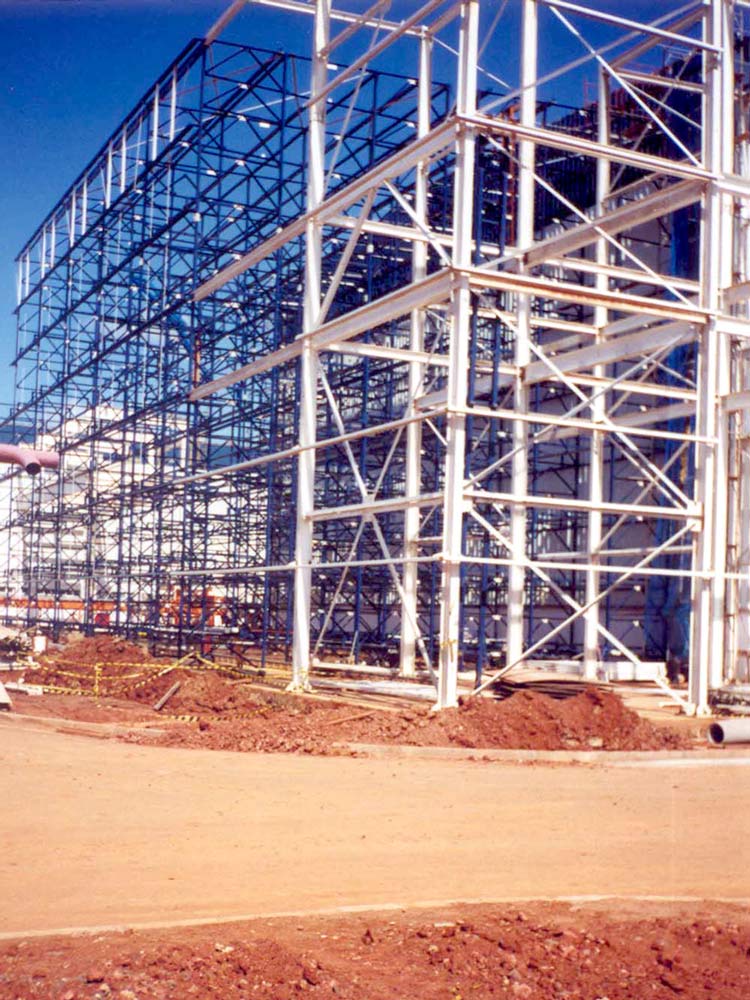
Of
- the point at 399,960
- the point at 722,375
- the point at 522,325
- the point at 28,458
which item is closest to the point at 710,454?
the point at 722,375

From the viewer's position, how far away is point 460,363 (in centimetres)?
1532

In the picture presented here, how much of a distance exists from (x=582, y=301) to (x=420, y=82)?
22.0 ft

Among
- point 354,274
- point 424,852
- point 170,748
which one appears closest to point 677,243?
point 354,274

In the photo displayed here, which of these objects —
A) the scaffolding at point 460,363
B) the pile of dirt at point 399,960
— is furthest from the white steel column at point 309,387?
the pile of dirt at point 399,960

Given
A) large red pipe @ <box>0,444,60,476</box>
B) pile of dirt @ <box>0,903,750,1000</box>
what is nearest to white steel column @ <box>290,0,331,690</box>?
pile of dirt @ <box>0,903,750,1000</box>

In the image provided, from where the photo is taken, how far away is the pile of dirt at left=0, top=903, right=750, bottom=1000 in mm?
5051

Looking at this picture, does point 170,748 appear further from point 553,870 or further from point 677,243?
point 677,243

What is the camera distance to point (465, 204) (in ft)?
51.1

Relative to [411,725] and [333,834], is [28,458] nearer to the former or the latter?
[333,834]

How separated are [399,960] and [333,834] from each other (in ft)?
10.7

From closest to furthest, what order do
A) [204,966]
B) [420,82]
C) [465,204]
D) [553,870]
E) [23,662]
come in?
1. [204,966]
2. [553,870]
3. [465,204]
4. [420,82]
5. [23,662]

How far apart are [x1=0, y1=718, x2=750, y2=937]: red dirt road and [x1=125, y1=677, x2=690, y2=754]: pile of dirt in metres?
0.85

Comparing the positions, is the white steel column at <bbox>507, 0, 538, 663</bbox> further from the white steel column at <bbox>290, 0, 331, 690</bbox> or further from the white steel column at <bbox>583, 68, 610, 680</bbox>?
the white steel column at <bbox>290, 0, 331, 690</bbox>

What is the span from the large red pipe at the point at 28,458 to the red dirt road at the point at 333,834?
7.12 feet
